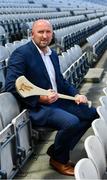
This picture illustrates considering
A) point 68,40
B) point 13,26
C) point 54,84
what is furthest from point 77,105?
point 13,26

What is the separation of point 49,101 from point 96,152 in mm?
1009

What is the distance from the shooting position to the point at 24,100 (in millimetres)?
3510

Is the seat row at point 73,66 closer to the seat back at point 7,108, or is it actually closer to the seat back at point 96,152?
the seat back at point 7,108

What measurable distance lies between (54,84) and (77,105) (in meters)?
0.26

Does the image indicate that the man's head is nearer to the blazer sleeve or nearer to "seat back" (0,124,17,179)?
the blazer sleeve

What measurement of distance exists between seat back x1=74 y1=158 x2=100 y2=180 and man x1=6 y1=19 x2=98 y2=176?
1.10 metres

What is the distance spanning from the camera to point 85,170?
208 centimetres

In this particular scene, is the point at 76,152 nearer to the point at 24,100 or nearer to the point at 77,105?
the point at 77,105

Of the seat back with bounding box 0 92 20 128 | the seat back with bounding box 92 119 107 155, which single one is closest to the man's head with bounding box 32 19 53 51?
the seat back with bounding box 0 92 20 128

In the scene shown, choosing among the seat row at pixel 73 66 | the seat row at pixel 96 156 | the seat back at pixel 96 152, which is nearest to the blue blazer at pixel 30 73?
the seat row at pixel 96 156

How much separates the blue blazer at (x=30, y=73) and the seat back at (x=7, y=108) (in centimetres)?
7

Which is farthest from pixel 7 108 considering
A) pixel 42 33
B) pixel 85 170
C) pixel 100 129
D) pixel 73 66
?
pixel 73 66

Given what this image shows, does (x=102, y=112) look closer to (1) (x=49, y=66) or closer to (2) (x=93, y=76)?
(1) (x=49, y=66)

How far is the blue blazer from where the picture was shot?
136 inches
